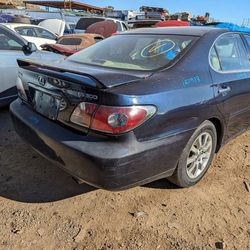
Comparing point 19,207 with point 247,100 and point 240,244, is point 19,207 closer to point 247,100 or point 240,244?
point 240,244

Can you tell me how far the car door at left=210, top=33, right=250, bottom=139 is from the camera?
9.88ft

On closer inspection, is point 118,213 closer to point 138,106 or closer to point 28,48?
point 138,106

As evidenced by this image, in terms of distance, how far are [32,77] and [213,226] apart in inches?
78.0

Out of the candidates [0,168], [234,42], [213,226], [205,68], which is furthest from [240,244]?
[0,168]

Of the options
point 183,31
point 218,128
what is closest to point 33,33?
point 183,31

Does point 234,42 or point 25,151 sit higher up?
point 234,42

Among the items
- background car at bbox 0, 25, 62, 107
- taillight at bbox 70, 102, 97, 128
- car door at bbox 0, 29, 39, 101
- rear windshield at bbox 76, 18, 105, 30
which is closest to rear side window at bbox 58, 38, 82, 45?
background car at bbox 0, 25, 62, 107

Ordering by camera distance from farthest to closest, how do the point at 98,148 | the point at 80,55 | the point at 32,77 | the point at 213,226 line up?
the point at 80,55 → the point at 32,77 → the point at 213,226 → the point at 98,148

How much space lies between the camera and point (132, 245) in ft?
7.64

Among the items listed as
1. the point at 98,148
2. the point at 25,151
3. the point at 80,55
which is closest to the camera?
the point at 98,148

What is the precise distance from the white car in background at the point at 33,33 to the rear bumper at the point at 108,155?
847cm

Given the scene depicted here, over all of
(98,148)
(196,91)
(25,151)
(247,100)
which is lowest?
(25,151)

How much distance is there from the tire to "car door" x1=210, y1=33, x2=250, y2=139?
26 centimetres

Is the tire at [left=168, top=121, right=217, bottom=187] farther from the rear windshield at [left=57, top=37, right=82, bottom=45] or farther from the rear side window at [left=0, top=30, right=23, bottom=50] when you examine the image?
the rear windshield at [left=57, top=37, right=82, bottom=45]
